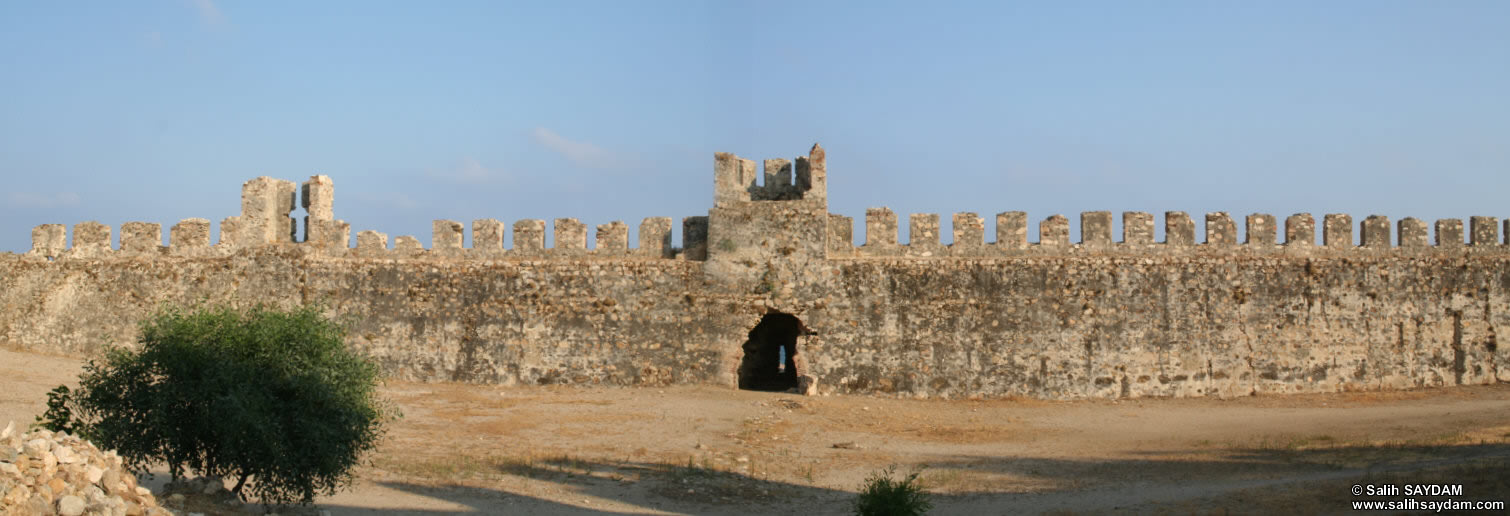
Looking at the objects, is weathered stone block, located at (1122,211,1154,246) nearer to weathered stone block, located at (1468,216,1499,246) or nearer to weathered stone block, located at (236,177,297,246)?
weathered stone block, located at (1468,216,1499,246)

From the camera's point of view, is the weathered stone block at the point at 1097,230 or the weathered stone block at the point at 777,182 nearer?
the weathered stone block at the point at 1097,230

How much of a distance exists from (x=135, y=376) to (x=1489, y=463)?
46.6ft

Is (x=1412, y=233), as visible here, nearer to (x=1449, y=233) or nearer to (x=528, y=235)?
(x=1449, y=233)

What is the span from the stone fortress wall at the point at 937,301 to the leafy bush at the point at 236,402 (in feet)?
31.9

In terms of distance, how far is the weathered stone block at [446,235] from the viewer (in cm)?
2345

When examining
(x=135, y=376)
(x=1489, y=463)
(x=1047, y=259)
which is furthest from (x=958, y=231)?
(x=135, y=376)

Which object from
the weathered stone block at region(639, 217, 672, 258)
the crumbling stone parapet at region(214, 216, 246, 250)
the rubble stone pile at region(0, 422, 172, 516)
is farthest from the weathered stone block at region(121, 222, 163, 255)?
the rubble stone pile at region(0, 422, 172, 516)

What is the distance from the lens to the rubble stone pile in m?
10.6

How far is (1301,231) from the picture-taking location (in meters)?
22.4

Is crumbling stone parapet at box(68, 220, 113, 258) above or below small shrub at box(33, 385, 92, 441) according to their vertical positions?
above

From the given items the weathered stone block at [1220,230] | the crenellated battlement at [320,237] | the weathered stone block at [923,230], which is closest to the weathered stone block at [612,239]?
the crenellated battlement at [320,237]

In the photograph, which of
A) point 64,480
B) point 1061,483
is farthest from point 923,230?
point 64,480

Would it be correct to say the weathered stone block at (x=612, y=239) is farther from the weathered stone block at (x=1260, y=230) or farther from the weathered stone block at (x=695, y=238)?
the weathered stone block at (x=1260, y=230)

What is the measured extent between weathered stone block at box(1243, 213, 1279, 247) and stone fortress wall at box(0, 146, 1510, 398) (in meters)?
0.04
